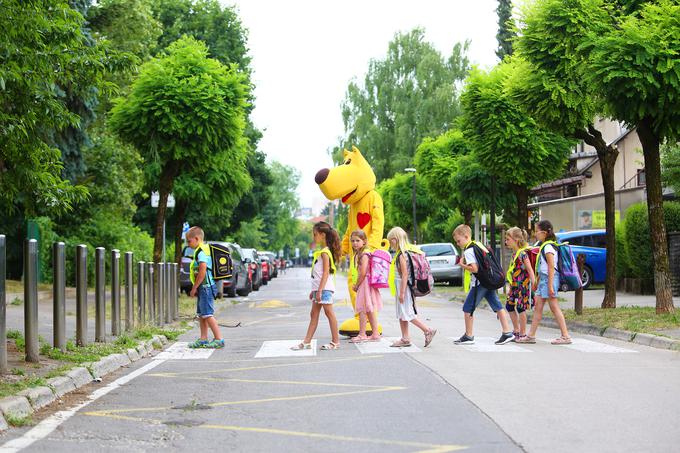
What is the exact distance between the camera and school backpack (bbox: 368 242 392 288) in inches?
549

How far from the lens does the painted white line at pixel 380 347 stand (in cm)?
1268

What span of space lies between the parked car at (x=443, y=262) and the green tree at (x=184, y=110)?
603 inches

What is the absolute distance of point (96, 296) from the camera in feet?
42.1

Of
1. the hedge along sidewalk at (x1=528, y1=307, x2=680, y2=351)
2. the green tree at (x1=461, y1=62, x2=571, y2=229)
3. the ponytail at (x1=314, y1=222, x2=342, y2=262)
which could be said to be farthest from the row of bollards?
the green tree at (x1=461, y1=62, x2=571, y2=229)

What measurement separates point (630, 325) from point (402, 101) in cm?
4771

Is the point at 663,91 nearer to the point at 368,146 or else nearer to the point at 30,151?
the point at 30,151

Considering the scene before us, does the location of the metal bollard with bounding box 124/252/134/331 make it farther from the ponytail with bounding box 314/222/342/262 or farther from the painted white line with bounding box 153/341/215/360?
the ponytail with bounding box 314/222/342/262

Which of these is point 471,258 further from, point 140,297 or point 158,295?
point 158,295

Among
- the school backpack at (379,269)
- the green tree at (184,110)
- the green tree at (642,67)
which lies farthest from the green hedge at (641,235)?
the school backpack at (379,269)

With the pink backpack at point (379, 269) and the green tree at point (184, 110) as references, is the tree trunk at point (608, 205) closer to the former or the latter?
the pink backpack at point (379, 269)

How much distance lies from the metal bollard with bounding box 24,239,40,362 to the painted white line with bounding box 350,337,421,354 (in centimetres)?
418

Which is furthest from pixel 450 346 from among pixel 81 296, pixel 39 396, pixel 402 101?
pixel 402 101

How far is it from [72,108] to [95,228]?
14.1m

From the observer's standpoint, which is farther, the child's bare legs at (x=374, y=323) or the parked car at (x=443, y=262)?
the parked car at (x=443, y=262)
